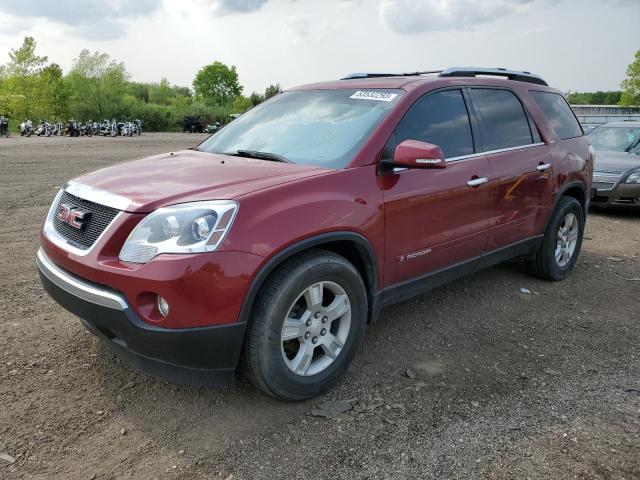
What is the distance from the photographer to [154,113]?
211 feet

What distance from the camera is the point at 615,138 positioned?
10438mm

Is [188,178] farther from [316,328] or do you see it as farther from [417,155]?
[417,155]

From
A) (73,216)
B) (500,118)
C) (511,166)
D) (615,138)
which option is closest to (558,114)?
(500,118)

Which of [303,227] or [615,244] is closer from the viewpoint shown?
[303,227]

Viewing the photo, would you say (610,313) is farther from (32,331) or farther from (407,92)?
(32,331)

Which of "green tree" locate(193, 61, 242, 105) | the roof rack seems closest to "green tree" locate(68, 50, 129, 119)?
"green tree" locate(193, 61, 242, 105)

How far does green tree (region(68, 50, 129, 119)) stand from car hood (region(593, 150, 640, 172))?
58.7 meters

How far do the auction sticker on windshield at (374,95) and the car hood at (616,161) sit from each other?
6804 millimetres

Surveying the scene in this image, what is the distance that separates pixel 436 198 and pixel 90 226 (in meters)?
2.19

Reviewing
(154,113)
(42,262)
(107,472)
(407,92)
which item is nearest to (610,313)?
(407,92)

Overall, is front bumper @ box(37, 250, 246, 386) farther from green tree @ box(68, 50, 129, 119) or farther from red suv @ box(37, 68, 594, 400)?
green tree @ box(68, 50, 129, 119)

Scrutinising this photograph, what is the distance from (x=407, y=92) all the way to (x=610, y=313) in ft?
8.98

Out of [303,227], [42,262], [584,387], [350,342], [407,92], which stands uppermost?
[407,92]

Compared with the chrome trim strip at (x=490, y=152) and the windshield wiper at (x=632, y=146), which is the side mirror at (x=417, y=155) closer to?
the chrome trim strip at (x=490, y=152)
